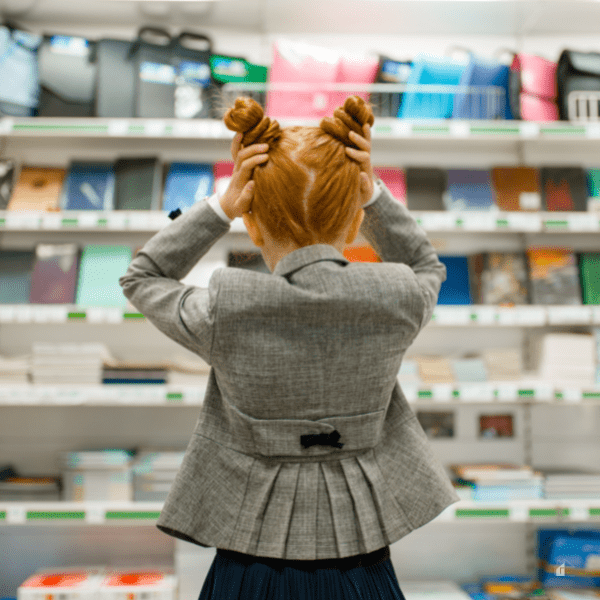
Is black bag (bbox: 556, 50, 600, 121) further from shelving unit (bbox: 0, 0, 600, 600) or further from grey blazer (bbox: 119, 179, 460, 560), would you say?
grey blazer (bbox: 119, 179, 460, 560)

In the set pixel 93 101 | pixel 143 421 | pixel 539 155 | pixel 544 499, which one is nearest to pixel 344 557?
pixel 544 499

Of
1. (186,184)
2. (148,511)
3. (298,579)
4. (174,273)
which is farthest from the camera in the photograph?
(186,184)

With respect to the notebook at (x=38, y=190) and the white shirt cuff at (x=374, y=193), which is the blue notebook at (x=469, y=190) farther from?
the notebook at (x=38, y=190)

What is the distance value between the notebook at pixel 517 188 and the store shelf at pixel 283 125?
227 mm

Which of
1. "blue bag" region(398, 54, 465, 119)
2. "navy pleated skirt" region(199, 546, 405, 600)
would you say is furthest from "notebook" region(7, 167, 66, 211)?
"navy pleated skirt" region(199, 546, 405, 600)

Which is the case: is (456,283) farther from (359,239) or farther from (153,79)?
(153,79)

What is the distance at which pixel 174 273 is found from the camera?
788mm

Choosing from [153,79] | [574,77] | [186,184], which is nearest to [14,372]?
[186,184]

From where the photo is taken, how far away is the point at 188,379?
6.81ft

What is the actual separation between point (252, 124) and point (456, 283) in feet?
5.73

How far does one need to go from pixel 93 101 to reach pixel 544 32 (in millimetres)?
2175

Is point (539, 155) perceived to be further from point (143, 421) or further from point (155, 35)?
point (143, 421)

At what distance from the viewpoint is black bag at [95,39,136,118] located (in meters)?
2.16

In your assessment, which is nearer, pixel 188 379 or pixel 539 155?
pixel 188 379
